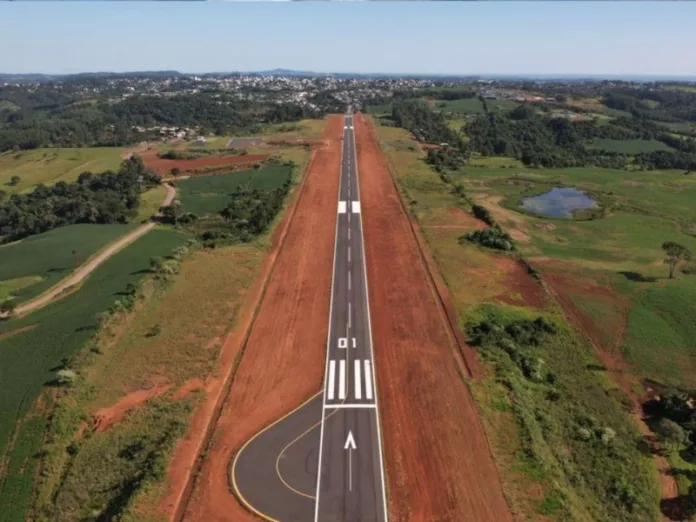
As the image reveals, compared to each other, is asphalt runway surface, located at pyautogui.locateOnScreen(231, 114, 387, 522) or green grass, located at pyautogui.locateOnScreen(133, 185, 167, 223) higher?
green grass, located at pyautogui.locateOnScreen(133, 185, 167, 223)

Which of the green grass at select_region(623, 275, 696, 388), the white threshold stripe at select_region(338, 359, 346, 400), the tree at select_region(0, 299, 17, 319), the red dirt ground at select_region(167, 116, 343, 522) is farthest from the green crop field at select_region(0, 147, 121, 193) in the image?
the green grass at select_region(623, 275, 696, 388)

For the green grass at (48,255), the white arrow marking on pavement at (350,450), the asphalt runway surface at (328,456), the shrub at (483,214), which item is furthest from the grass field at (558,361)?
the green grass at (48,255)

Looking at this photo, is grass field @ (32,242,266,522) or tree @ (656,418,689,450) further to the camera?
tree @ (656,418,689,450)

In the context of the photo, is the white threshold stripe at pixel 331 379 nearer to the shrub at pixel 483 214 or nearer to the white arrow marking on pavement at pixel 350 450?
the white arrow marking on pavement at pixel 350 450

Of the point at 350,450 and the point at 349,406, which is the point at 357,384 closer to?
the point at 349,406

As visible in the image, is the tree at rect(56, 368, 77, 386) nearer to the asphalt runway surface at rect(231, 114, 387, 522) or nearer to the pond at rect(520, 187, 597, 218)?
the asphalt runway surface at rect(231, 114, 387, 522)

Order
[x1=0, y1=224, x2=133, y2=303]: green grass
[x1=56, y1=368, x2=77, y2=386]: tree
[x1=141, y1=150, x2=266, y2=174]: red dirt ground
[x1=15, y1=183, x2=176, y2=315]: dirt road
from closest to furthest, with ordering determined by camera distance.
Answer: [x1=56, y1=368, x2=77, y2=386]: tree < [x1=15, y1=183, x2=176, y2=315]: dirt road < [x1=0, y1=224, x2=133, y2=303]: green grass < [x1=141, y1=150, x2=266, y2=174]: red dirt ground
